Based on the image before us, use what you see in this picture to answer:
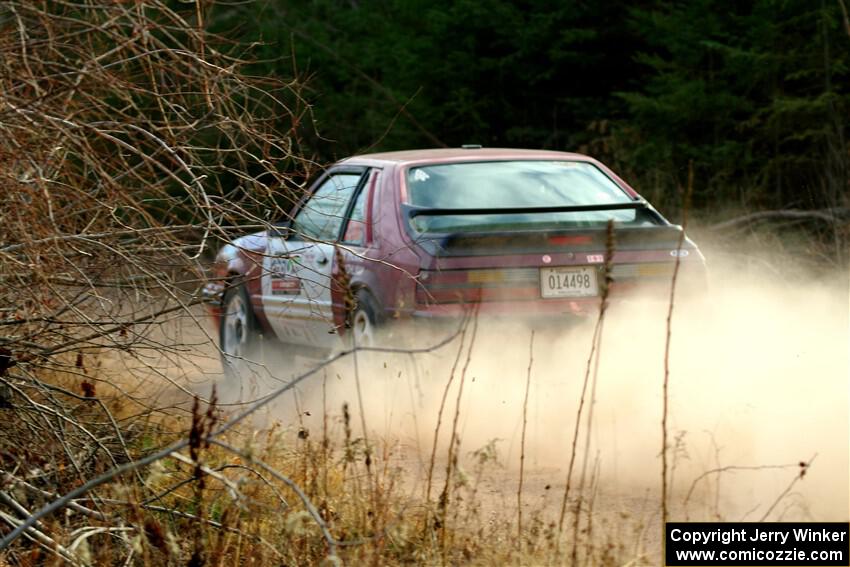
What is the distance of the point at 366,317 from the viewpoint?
29.7ft

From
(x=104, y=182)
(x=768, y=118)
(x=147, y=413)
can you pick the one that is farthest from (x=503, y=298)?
(x=768, y=118)

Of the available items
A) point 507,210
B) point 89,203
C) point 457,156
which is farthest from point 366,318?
point 89,203

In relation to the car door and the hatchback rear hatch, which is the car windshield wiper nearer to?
the hatchback rear hatch

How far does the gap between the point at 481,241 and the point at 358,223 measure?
1407 mm

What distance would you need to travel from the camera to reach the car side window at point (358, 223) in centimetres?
944

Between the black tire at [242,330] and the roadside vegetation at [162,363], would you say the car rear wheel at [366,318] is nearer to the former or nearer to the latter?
the roadside vegetation at [162,363]

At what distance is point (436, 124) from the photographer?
2511 centimetres

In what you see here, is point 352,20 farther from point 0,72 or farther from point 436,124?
point 0,72

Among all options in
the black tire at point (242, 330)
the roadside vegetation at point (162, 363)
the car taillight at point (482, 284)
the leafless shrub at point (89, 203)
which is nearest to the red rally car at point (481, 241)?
the car taillight at point (482, 284)

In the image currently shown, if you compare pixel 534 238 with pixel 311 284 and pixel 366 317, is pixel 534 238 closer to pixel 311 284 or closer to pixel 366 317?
pixel 366 317

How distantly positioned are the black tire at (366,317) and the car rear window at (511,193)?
57 centimetres

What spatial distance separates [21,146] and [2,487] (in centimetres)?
116

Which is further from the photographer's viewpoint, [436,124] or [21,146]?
[436,124]

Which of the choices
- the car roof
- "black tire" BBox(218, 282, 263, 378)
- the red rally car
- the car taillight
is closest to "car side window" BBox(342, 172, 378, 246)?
the red rally car
